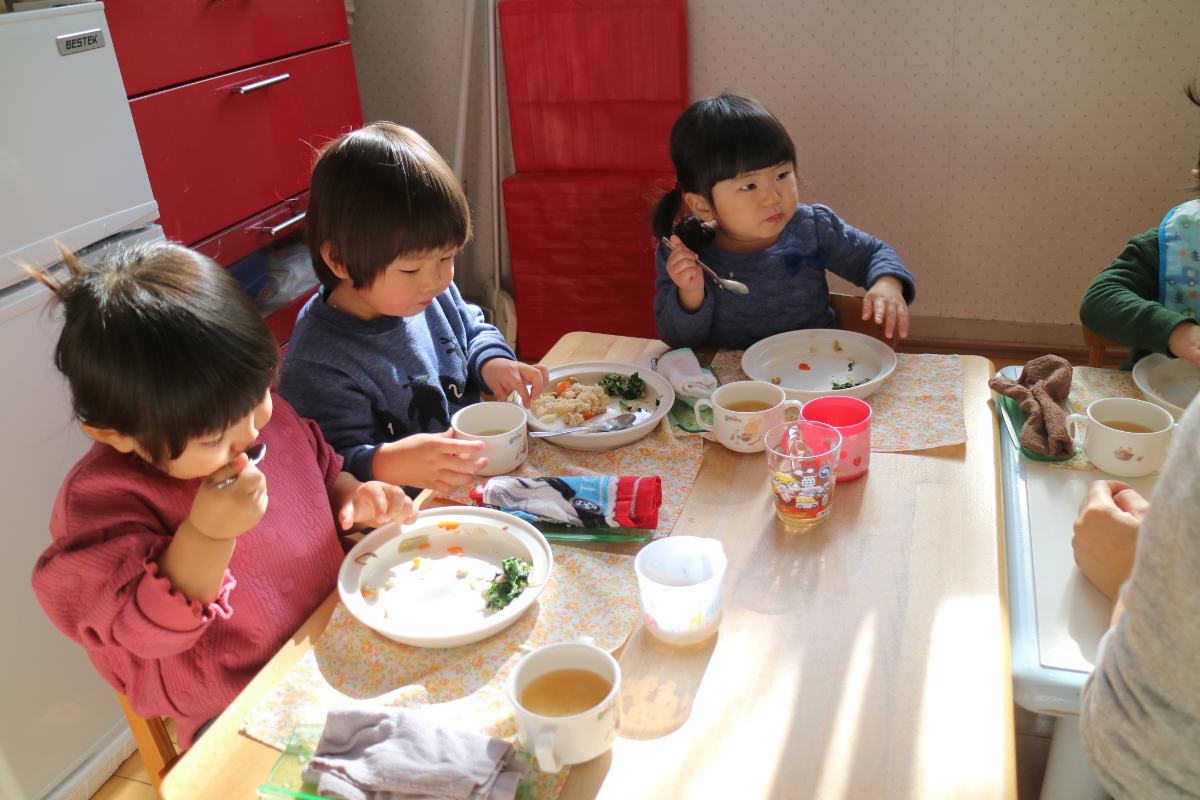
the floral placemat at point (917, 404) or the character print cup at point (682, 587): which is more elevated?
the character print cup at point (682, 587)

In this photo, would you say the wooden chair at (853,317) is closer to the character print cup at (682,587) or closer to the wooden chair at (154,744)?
the character print cup at (682,587)

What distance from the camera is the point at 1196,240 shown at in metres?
1.50

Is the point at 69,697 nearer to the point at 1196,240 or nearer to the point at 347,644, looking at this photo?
the point at 347,644

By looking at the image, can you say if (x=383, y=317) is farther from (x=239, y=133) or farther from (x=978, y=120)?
(x=978, y=120)

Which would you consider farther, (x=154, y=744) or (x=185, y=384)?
(x=154, y=744)

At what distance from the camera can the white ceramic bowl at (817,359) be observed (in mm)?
1440

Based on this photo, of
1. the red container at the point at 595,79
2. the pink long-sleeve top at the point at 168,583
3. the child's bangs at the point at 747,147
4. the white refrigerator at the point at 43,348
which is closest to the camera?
the pink long-sleeve top at the point at 168,583

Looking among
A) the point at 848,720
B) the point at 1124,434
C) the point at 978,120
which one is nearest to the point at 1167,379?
the point at 1124,434

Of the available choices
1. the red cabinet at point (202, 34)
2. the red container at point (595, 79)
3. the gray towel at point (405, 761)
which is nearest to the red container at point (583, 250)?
the red container at point (595, 79)

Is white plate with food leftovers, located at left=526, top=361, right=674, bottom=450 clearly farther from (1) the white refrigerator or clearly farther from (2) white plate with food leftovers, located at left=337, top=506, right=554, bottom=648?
(1) the white refrigerator

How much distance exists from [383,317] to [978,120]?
76.5 inches

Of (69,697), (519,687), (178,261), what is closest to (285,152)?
(69,697)

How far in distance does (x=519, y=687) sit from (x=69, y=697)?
125cm

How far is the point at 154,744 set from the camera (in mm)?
1107
